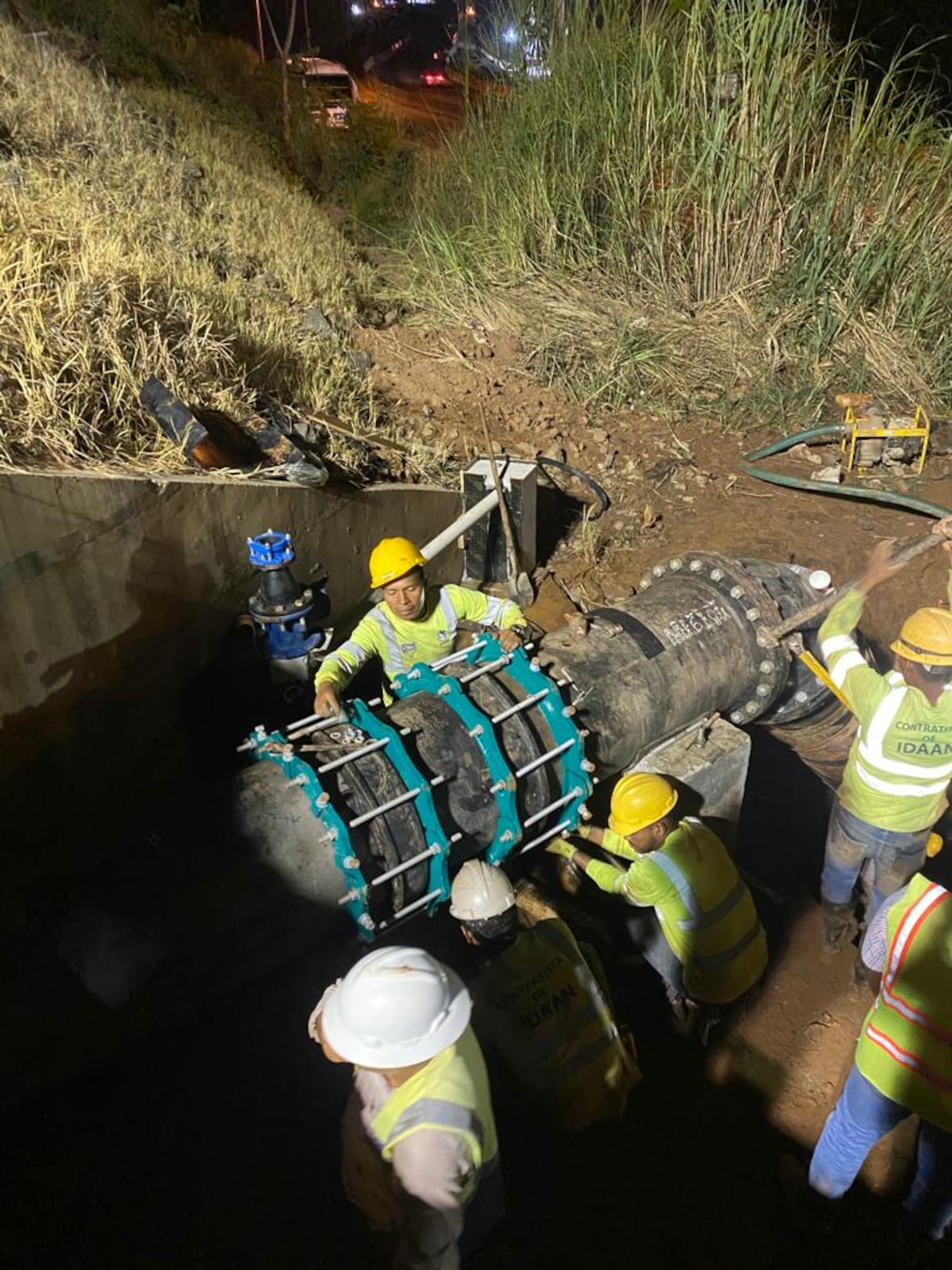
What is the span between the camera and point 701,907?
3211mm

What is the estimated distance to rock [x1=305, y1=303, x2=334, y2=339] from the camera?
6387mm

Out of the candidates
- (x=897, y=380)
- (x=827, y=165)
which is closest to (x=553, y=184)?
(x=827, y=165)

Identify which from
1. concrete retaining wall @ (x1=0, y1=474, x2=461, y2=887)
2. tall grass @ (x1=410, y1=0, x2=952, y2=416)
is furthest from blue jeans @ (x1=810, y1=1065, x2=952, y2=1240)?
tall grass @ (x1=410, y1=0, x2=952, y2=416)

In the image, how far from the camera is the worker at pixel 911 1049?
248 centimetres

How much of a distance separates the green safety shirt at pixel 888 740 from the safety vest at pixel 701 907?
750 millimetres

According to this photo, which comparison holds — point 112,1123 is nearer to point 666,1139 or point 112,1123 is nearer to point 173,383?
point 666,1139

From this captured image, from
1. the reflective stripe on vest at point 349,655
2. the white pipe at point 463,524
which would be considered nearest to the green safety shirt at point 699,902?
the reflective stripe on vest at point 349,655

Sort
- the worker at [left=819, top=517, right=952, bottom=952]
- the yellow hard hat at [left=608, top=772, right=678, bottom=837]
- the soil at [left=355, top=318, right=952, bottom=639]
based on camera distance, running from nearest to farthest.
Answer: the yellow hard hat at [left=608, top=772, right=678, bottom=837] < the worker at [left=819, top=517, right=952, bottom=952] < the soil at [left=355, top=318, right=952, bottom=639]

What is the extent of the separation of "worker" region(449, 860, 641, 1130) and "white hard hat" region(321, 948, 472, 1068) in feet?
2.11

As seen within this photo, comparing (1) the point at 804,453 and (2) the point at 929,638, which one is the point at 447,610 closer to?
(2) the point at 929,638

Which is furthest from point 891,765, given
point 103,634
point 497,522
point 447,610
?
point 103,634

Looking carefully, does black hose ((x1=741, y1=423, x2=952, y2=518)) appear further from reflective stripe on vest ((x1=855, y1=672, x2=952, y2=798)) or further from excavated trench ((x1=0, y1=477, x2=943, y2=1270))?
excavated trench ((x1=0, y1=477, x2=943, y2=1270))

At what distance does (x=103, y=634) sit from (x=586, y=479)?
3597 millimetres

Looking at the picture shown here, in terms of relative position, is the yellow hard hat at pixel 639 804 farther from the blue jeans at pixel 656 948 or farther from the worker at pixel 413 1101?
the worker at pixel 413 1101
